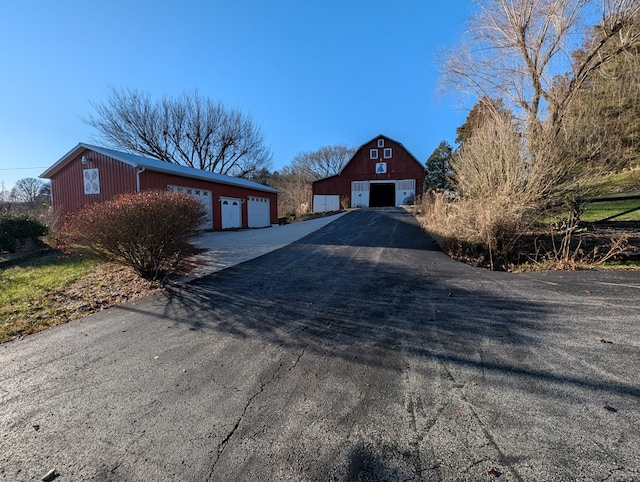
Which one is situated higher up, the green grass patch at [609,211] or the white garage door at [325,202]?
the white garage door at [325,202]

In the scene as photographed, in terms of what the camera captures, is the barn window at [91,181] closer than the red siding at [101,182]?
No

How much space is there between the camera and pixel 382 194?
32.9 m

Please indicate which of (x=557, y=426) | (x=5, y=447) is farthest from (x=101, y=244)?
(x=557, y=426)

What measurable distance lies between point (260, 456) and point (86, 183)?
53.4 ft

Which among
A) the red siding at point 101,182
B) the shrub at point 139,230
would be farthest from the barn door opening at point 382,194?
the shrub at point 139,230

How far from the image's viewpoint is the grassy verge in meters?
4.35

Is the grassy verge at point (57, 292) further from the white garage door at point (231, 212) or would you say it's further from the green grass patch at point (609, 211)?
the green grass patch at point (609, 211)

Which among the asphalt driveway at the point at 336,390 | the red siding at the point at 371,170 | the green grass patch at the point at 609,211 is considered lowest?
the asphalt driveway at the point at 336,390

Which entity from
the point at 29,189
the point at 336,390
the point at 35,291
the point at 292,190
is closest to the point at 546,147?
the point at 336,390

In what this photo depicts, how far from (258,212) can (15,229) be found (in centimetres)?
1219

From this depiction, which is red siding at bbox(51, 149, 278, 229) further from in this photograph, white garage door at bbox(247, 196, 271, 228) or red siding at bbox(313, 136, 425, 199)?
red siding at bbox(313, 136, 425, 199)

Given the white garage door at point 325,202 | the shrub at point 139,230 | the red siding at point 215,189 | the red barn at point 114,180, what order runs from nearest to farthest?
the shrub at point 139,230
the red barn at point 114,180
the red siding at point 215,189
the white garage door at point 325,202

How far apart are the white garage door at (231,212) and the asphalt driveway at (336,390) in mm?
13131

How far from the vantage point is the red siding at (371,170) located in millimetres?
30266
